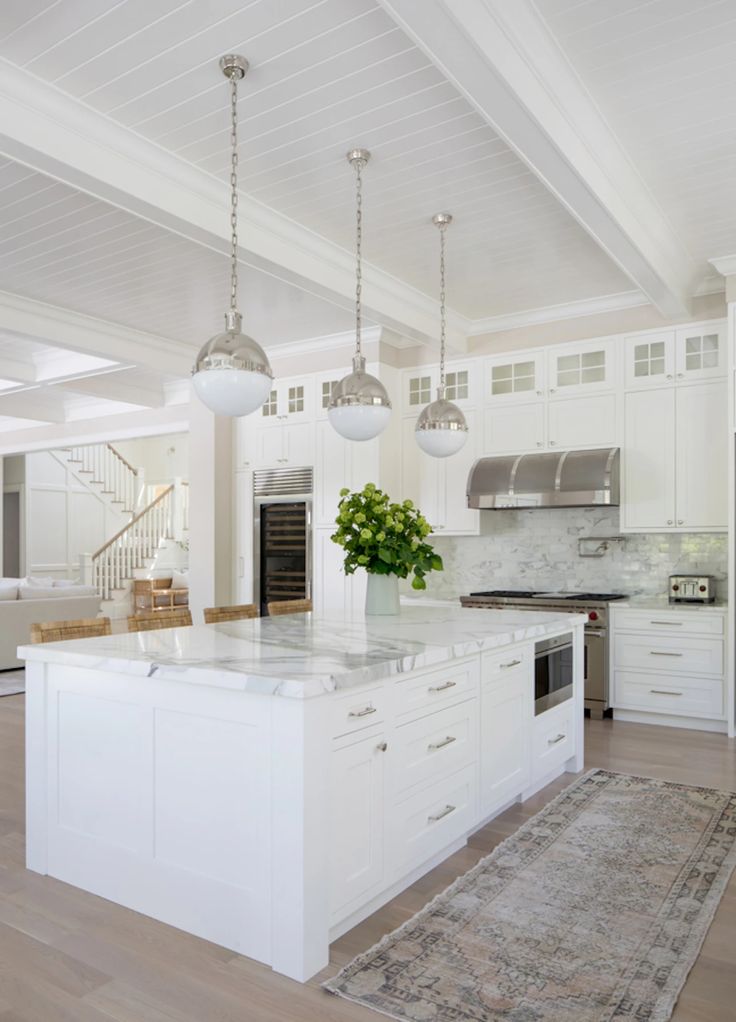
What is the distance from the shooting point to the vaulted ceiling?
2.61 meters

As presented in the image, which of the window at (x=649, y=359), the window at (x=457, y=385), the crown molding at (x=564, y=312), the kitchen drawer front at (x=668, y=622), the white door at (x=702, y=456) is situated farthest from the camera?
the window at (x=457, y=385)

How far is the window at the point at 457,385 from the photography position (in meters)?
6.27

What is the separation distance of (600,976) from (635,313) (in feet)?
14.6

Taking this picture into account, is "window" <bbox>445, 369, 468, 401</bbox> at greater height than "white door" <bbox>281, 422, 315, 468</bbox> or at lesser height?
greater

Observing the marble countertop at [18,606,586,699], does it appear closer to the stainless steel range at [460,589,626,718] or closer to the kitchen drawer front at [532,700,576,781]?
the kitchen drawer front at [532,700,576,781]

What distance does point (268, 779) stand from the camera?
7.35 feet

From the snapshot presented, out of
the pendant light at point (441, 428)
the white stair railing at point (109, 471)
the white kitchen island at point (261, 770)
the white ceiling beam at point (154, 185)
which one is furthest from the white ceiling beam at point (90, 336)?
the white stair railing at point (109, 471)

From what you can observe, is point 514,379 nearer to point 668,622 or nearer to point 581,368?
point 581,368

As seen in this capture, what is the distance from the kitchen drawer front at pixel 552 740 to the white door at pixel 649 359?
248cm

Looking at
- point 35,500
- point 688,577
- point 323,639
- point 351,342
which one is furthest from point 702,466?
point 35,500

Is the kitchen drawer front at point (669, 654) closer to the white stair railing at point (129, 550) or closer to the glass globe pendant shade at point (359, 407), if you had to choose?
the glass globe pendant shade at point (359, 407)

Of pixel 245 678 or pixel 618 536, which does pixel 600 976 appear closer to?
pixel 245 678

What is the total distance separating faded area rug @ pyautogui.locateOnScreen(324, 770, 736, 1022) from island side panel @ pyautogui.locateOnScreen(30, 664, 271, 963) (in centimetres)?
42

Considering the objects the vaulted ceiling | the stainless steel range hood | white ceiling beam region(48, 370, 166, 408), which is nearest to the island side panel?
the vaulted ceiling
